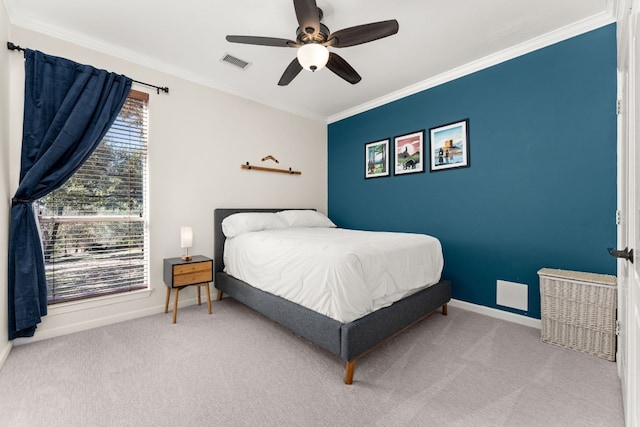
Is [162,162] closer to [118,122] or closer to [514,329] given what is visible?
[118,122]

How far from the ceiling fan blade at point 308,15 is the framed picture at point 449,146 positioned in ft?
6.52

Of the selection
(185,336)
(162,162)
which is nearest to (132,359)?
(185,336)

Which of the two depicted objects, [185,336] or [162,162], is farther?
[162,162]

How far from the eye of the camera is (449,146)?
10.7ft

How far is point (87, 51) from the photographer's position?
2.65 metres

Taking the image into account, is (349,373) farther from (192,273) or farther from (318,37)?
(318,37)

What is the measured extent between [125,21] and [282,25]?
134 cm

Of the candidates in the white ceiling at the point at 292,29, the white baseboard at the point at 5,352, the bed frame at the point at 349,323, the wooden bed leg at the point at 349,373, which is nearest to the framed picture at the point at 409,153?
the white ceiling at the point at 292,29

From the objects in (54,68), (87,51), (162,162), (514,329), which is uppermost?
(87,51)

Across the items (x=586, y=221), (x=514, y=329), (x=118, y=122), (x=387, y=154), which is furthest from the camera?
(x=387, y=154)

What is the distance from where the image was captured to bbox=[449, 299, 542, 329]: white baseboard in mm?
2660

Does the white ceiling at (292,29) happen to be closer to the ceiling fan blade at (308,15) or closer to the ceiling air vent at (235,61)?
the ceiling air vent at (235,61)

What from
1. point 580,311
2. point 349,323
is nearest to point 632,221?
point 580,311

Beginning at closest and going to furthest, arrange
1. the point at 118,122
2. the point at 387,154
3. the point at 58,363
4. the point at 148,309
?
the point at 58,363, the point at 118,122, the point at 148,309, the point at 387,154
